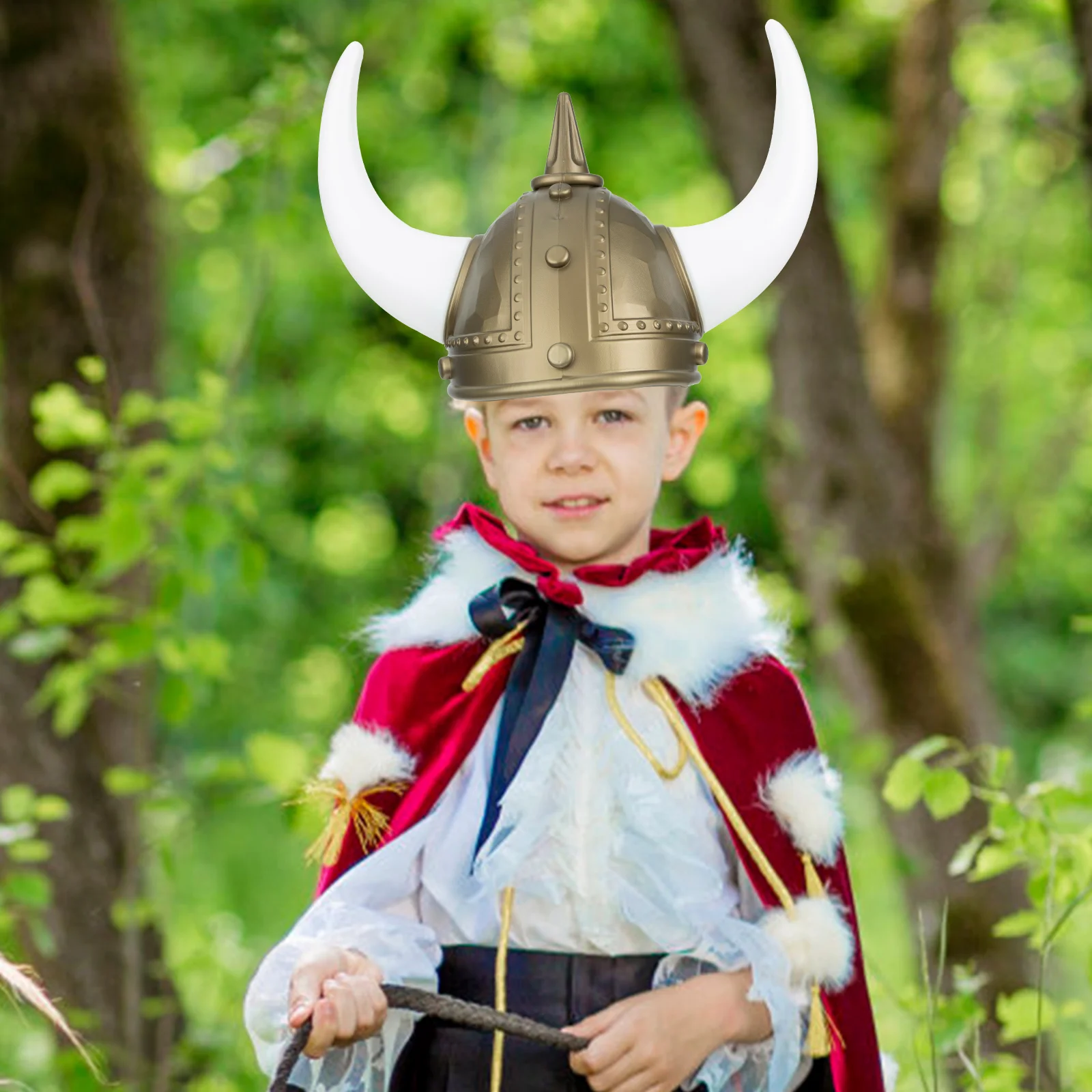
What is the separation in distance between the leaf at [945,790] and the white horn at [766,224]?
939 mm

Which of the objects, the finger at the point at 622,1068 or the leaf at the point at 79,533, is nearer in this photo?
the finger at the point at 622,1068

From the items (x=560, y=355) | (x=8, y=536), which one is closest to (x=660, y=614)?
(x=560, y=355)

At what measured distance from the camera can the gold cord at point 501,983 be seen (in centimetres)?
210

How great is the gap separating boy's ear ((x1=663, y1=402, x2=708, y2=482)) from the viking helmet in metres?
0.12

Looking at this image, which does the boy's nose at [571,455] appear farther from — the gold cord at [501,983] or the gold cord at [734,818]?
the gold cord at [501,983]

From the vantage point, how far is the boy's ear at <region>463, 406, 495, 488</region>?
7.54ft

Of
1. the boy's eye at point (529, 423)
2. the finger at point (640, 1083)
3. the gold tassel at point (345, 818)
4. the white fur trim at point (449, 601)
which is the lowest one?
the finger at point (640, 1083)

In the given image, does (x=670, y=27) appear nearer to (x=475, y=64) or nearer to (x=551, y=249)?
(x=551, y=249)

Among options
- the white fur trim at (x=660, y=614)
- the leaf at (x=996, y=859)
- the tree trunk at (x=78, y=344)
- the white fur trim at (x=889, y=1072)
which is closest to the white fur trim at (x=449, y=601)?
the white fur trim at (x=660, y=614)

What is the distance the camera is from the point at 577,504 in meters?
2.21

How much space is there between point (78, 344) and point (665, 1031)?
2611mm

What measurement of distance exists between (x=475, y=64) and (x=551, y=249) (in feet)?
25.3

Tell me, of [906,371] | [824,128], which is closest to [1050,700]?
[824,128]

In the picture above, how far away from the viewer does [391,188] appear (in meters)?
9.96
